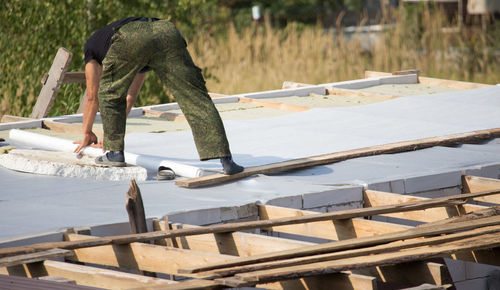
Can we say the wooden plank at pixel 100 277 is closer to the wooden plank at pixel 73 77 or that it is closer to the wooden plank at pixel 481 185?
the wooden plank at pixel 481 185

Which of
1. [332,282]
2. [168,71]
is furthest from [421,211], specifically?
[168,71]

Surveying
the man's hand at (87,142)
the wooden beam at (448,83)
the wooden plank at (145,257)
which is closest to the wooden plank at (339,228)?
the wooden plank at (145,257)

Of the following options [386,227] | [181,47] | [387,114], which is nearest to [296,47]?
[387,114]

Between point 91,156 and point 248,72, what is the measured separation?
6.55m

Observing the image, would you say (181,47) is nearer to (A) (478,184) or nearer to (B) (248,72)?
(A) (478,184)

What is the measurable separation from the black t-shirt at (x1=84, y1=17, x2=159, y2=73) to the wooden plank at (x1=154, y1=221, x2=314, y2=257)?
5.01 feet

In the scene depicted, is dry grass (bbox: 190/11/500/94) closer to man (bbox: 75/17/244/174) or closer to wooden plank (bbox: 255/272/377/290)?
man (bbox: 75/17/244/174)

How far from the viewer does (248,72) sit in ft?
40.4

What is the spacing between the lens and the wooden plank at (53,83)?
768 centimetres

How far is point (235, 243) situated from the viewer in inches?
159

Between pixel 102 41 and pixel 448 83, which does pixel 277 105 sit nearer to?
pixel 448 83

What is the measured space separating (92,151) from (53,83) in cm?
208

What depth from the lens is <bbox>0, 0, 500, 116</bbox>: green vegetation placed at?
935cm

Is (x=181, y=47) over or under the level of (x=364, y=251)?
over
